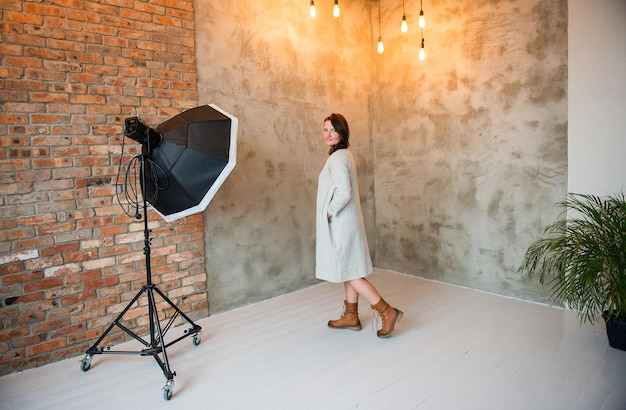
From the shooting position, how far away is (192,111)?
8.64ft

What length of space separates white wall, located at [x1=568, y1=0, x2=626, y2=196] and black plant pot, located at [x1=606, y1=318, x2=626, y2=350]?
1.03m

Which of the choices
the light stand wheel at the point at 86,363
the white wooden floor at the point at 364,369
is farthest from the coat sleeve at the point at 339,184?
the light stand wheel at the point at 86,363

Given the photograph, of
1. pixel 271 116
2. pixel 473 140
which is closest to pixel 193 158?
pixel 271 116

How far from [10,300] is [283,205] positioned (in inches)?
89.6

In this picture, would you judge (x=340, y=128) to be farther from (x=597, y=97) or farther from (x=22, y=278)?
(x=22, y=278)

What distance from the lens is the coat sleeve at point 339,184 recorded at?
2957mm

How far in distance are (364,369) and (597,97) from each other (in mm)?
2732

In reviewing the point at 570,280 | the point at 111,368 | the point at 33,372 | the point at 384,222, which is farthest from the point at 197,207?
the point at 384,222

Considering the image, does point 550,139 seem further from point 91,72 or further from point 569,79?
point 91,72

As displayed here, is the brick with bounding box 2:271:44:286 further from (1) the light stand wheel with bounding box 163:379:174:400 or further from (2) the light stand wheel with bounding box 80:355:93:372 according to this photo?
(1) the light stand wheel with bounding box 163:379:174:400

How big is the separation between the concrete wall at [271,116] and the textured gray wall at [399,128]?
1 cm

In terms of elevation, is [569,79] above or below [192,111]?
above

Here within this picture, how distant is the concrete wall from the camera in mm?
3621

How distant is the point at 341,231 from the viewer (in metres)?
3.04
